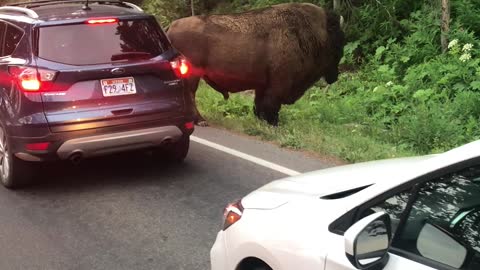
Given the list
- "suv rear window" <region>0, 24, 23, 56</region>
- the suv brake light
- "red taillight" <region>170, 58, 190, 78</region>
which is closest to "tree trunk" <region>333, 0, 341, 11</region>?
"red taillight" <region>170, 58, 190, 78</region>

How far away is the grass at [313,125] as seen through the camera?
7818 mm

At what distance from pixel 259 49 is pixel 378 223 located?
744cm

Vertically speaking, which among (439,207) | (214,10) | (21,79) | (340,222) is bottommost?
(214,10)

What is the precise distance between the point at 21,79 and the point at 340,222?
14.1 ft

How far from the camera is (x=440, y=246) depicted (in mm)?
2465

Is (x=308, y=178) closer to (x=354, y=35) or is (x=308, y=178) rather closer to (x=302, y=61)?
(x=302, y=61)

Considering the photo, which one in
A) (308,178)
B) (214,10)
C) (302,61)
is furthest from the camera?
(214,10)

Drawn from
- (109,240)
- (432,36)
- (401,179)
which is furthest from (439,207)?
(432,36)

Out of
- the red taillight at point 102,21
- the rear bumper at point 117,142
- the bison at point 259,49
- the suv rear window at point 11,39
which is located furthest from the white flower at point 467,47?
the suv rear window at point 11,39

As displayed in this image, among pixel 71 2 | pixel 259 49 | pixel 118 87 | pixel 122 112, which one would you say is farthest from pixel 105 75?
pixel 259 49

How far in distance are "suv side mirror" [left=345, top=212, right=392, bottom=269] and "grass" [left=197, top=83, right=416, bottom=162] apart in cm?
495

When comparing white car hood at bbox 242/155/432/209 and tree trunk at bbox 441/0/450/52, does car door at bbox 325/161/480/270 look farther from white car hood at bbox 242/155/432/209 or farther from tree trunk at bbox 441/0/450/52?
tree trunk at bbox 441/0/450/52

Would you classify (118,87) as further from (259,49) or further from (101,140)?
(259,49)

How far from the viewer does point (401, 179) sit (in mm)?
2676
